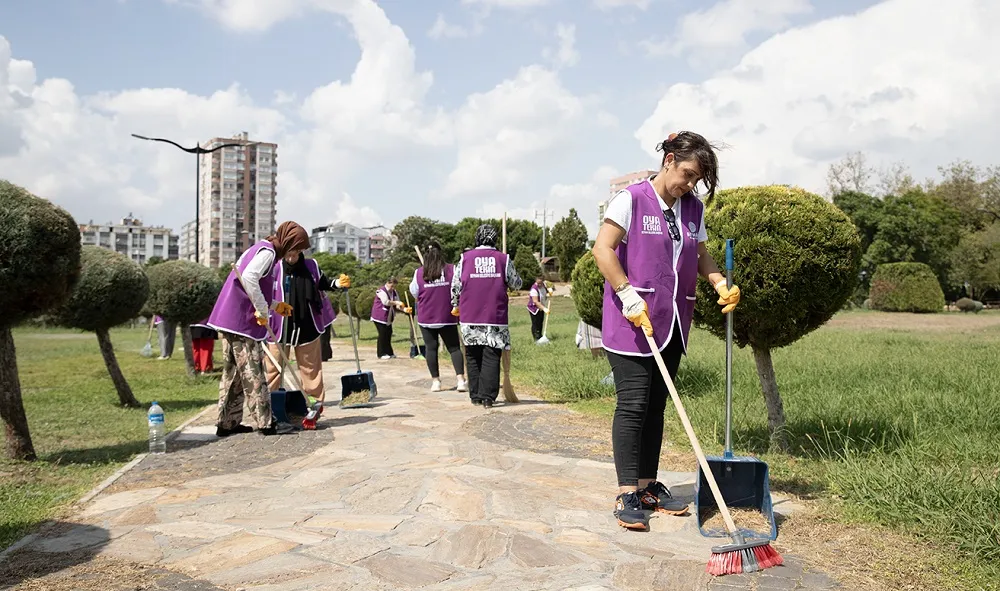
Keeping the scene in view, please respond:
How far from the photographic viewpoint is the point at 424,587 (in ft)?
10.6

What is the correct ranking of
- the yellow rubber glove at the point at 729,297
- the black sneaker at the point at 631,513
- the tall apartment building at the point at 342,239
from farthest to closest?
the tall apartment building at the point at 342,239
the yellow rubber glove at the point at 729,297
the black sneaker at the point at 631,513

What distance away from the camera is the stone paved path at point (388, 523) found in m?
3.36

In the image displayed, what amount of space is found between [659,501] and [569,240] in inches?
2253

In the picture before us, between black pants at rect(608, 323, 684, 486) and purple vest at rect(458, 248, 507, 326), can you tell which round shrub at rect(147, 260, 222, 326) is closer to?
purple vest at rect(458, 248, 507, 326)

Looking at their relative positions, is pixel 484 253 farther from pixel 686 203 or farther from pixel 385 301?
pixel 385 301

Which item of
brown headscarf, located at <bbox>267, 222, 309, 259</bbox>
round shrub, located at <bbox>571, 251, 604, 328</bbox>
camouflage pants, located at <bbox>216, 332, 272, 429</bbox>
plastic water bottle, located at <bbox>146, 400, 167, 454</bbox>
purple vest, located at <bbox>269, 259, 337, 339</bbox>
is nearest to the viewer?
plastic water bottle, located at <bbox>146, 400, 167, 454</bbox>

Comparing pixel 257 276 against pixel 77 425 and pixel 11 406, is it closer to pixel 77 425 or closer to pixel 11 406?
pixel 11 406

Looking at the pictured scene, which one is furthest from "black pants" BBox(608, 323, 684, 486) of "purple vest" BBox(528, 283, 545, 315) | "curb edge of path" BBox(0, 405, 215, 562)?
"purple vest" BBox(528, 283, 545, 315)

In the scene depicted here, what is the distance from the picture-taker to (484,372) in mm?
8516

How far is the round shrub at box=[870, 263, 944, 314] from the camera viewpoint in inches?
1200

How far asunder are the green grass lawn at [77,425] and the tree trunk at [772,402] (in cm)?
448

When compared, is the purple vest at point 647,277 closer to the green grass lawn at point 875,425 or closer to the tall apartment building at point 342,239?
the green grass lawn at point 875,425

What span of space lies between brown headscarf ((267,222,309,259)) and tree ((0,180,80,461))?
1.64 meters

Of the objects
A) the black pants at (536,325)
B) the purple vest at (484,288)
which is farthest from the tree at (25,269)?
the black pants at (536,325)
